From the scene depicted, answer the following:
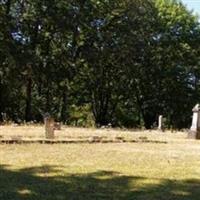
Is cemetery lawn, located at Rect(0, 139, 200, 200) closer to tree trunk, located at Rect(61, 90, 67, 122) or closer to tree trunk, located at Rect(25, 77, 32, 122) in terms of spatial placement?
tree trunk, located at Rect(25, 77, 32, 122)

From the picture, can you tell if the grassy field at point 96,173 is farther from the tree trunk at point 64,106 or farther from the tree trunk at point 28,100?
the tree trunk at point 64,106

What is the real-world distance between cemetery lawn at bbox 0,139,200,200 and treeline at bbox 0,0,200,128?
24.6m

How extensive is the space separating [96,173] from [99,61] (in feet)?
121

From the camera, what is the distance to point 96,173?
11078mm

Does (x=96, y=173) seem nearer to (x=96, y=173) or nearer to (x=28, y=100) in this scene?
(x=96, y=173)

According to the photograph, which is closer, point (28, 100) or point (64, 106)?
point (28, 100)

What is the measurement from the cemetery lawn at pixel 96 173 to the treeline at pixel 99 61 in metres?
24.6

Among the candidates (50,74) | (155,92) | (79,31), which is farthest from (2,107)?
(155,92)

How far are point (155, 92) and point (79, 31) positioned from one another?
11.0 meters

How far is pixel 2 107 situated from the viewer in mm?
44781

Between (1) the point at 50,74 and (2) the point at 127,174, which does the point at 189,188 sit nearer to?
(2) the point at 127,174

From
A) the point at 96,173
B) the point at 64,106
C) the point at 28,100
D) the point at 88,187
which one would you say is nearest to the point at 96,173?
the point at 96,173

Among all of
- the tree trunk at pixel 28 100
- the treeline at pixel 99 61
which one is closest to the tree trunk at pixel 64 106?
the treeline at pixel 99 61

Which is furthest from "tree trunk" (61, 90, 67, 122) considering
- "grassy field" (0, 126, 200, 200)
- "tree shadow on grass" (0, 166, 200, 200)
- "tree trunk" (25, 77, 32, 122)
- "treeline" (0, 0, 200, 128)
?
"tree shadow on grass" (0, 166, 200, 200)
